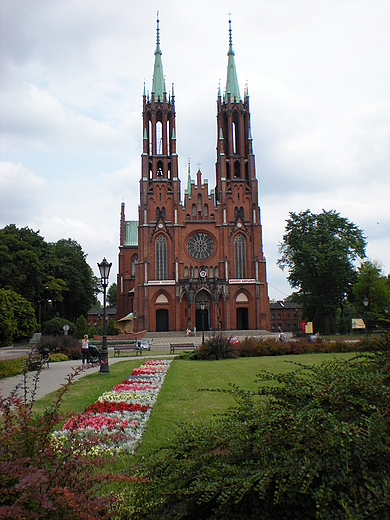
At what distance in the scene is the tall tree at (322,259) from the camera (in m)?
45.2

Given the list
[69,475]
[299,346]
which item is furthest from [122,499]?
[299,346]

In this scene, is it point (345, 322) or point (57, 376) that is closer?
point (57, 376)

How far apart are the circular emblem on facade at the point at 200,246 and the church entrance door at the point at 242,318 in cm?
820

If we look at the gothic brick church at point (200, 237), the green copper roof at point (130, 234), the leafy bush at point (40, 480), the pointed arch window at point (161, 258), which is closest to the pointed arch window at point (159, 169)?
the gothic brick church at point (200, 237)

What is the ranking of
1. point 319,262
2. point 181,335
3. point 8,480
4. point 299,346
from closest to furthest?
point 8,480
point 299,346
point 319,262
point 181,335

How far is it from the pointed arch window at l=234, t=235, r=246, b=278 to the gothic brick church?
0.13 m

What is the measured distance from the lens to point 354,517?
8.33ft

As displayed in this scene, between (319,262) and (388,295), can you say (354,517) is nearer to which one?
(319,262)

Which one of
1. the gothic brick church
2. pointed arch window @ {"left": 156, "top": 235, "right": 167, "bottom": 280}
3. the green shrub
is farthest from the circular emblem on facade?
the green shrub

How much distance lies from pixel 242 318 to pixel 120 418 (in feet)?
160

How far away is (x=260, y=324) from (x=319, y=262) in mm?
13012

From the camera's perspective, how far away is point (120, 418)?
26.5 feet

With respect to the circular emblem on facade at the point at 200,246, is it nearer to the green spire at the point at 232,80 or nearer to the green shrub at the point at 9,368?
the green spire at the point at 232,80

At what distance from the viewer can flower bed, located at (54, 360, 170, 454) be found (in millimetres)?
6223
